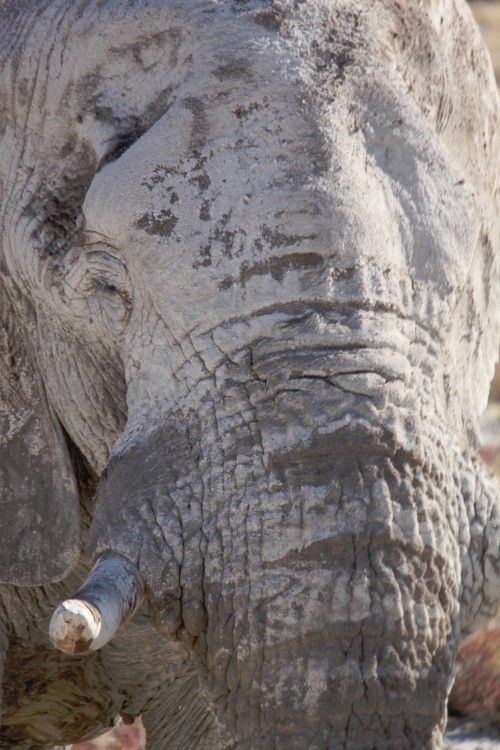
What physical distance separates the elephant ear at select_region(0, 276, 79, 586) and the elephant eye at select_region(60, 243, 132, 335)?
0.26 meters

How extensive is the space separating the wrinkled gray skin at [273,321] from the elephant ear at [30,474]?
2cm

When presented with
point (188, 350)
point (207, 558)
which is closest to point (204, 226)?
point (188, 350)

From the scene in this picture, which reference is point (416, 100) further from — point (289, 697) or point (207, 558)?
point (289, 697)

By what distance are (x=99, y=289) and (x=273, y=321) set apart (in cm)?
36

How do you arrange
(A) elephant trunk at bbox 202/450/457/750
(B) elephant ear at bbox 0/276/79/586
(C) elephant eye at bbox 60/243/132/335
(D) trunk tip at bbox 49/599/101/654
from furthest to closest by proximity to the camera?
1. (B) elephant ear at bbox 0/276/79/586
2. (C) elephant eye at bbox 60/243/132/335
3. (A) elephant trunk at bbox 202/450/457/750
4. (D) trunk tip at bbox 49/599/101/654

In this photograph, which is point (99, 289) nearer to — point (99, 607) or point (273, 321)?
point (273, 321)

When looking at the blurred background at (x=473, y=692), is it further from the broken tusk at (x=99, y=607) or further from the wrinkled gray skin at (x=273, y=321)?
the broken tusk at (x=99, y=607)

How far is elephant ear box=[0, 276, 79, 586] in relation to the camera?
2670 mm

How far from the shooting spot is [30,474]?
2.72 meters

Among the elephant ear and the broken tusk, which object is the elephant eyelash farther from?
the broken tusk

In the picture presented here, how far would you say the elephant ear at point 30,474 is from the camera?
2.67 metres

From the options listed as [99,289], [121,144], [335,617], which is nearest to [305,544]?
[335,617]

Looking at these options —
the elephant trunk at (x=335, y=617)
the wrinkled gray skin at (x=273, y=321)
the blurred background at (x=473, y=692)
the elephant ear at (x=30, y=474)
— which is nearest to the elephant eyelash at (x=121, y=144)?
the wrinkled gray skin at (x=273, y=321)

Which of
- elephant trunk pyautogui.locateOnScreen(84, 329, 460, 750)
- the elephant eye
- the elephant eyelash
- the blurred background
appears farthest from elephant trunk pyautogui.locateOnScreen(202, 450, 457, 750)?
the blurred background
